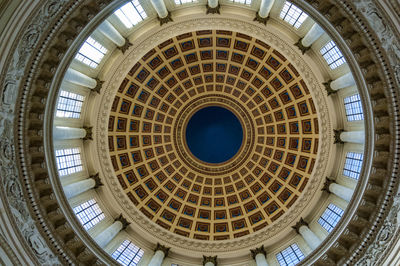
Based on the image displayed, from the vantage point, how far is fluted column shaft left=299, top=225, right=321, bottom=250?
85.7ft

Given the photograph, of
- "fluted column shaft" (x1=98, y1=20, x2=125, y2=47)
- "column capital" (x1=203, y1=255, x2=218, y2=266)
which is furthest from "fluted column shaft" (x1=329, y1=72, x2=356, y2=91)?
"column capital" (x1=203, y1=255, x2=218, y2=266)

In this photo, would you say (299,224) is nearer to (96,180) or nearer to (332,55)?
(332,55)

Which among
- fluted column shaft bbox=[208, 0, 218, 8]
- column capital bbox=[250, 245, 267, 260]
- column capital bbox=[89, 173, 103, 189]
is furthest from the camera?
column capital bbox=[250, 245, 267, 260]

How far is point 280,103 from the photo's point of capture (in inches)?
1428

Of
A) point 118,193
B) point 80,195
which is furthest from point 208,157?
point 80,195

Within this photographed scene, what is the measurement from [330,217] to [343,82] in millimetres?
12670

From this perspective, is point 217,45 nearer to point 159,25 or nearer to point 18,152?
point 159,25

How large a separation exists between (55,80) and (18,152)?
17.5 ft

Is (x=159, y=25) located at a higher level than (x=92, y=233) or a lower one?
higher

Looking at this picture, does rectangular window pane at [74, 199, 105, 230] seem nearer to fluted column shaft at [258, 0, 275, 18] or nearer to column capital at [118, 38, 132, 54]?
column capital at [118, 38, 132, 54]

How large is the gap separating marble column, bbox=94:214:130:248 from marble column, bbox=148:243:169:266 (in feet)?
13.7

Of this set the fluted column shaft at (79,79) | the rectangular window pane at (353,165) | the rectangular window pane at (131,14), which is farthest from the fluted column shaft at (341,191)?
the fluted column shaft at (79,79)

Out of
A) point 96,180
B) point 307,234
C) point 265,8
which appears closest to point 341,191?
point 307,234

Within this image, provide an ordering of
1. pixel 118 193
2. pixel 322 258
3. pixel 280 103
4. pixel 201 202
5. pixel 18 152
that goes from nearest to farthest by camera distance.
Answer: pixel 18 152, pixel 322 258, pixel 118 193, pixel 280 103, pixel 201 202
